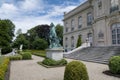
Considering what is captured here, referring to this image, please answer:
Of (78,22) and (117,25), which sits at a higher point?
(78,22)

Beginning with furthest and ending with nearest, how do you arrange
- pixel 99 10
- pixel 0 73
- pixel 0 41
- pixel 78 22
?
pixel 0 41 → pixel 78 22 → pixel 99 10 → pixel 0 73

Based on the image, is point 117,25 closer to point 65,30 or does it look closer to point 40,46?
point 65,30

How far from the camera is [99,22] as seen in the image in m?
22.4

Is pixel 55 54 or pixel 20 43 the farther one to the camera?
pixel 20 43

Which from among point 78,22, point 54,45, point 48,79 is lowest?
point 48,79

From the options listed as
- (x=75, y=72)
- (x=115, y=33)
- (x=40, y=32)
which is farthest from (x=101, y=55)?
(x=40, y=32)

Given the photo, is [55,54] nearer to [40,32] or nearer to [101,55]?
[101,55]

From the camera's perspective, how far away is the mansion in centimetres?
2042

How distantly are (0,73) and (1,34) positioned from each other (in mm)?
39683

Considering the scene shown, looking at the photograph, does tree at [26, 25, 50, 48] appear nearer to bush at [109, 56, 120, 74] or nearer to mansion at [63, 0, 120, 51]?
mansion at [63, 0, 120, 51]

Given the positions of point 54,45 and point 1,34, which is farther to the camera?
point 1,34

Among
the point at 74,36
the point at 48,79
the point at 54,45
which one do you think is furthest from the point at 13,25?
the point at 48,79

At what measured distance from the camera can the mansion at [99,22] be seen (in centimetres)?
2042

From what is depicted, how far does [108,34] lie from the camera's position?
21.1 metres
